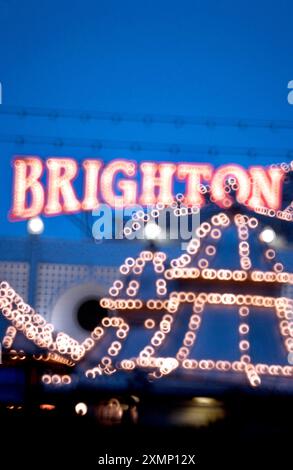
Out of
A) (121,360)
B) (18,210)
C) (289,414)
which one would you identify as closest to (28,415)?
(121,360)

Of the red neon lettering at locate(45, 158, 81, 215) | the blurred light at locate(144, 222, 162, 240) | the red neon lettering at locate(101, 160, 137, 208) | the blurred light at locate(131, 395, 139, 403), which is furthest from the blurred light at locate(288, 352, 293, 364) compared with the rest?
the red neon lettering at locate(45, 158, 81, 215)

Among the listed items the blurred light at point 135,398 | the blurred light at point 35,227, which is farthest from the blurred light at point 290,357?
the blurred light at point 35,227

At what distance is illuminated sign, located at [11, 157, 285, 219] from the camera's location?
1692 centimetres

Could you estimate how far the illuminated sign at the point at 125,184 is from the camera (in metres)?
16.9

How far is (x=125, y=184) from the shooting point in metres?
17.2

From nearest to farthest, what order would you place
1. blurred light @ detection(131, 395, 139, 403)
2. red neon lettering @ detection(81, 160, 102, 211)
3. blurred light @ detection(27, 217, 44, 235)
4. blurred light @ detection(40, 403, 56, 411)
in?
blurred light @ detection(40, 403, 56, 411) < blurred light @ detection(131, 395, 139, 403) < blurred light @ detection(27, 217, 44, 235) < red neon lettering @ detection(81, 160, 102, 211)

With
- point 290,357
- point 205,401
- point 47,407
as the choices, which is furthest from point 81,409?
point 290,357

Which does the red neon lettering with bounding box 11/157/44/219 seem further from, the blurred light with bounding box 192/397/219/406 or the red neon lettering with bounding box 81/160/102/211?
the blurred light with bounding box 192/397/219/406

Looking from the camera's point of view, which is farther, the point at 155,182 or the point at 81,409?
the point at 155,182

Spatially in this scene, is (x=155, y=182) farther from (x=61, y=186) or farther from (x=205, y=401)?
(x=205, y=401)

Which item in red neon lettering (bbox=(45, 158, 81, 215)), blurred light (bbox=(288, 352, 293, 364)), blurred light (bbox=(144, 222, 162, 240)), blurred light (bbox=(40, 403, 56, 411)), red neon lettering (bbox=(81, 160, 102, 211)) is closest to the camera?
blurred light (bbox=(40, 403, 56, 411))

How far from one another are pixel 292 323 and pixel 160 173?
465 cm

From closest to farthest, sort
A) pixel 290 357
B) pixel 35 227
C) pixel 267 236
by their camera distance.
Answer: pixel 290 357, pixel 267 236, pixel 35 227
